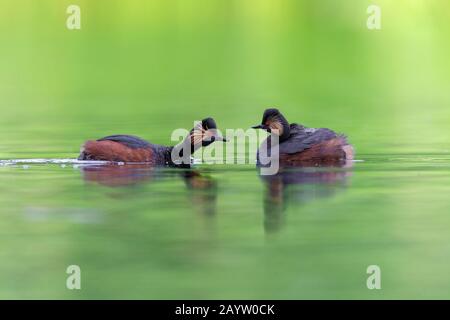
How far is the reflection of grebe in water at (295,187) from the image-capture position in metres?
10.9

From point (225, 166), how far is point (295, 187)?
96.8 inches

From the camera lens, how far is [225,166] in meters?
14.9

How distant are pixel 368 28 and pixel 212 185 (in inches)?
994

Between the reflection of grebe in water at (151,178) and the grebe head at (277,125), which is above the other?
the grebe head at (277,125)

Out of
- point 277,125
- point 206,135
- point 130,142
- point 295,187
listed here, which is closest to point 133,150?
point 130,142

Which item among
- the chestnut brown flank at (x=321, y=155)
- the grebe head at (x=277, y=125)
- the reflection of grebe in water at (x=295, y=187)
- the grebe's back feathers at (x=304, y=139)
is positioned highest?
the grebe head at (x=277, y=125)

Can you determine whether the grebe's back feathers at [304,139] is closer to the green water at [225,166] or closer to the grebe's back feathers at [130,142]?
the green water at [225,166]

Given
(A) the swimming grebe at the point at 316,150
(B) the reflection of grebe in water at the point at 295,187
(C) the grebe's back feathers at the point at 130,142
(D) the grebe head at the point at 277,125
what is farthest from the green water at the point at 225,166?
(D) the grebe head at the point at 277,125

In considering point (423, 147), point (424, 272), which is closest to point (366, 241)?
point (424, 272)

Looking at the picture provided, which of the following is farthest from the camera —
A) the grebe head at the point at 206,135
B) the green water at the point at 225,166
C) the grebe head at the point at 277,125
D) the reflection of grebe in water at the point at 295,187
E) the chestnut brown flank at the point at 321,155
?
the grebe head at the point at 277,125

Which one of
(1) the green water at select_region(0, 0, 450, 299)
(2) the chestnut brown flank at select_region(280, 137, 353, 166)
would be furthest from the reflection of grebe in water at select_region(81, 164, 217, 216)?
(2) the chestnut brown flank at select_region(280, 137, 353, 166)

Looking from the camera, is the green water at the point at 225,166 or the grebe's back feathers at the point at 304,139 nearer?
the green water at the point at 225,166

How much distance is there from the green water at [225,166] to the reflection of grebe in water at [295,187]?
3cm

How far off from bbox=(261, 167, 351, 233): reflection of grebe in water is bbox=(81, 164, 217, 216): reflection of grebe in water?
2.07 feet
